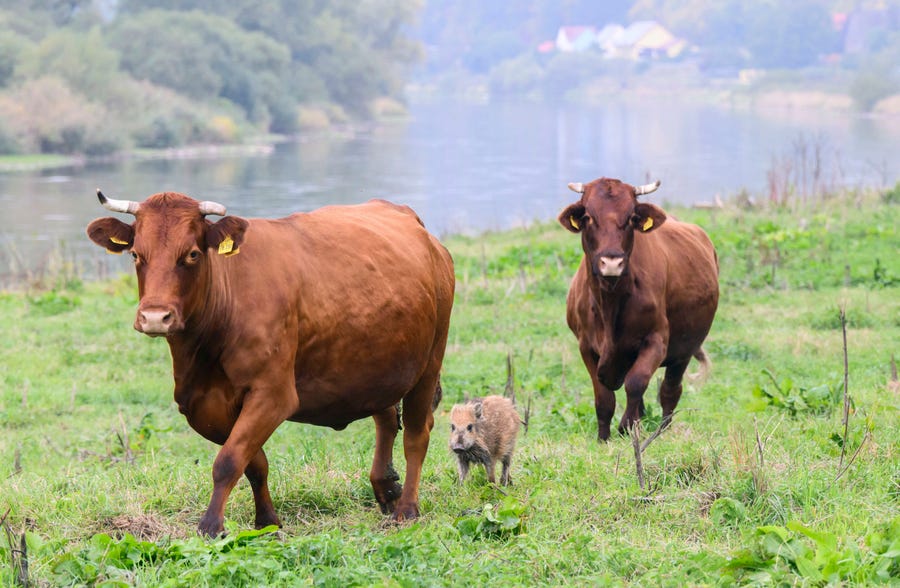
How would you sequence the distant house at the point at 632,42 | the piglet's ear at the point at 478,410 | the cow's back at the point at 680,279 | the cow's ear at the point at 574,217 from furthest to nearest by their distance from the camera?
the distant house at the point at 632,42 → the cow's back at the point at 680,279 → the cow's ear at the point at 574,217 → the piglet's ear at the point at 478,410

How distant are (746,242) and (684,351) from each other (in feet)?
28.6

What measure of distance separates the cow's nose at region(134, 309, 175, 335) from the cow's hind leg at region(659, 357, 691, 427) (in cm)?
492

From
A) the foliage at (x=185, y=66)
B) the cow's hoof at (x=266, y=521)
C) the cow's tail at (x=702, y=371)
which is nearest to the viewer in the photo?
the cow's hoof at (x=266, y=521)

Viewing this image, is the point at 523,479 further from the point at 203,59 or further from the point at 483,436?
the point at 203,59

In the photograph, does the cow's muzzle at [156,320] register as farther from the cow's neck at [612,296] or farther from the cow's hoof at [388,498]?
the cow's neck at [612,296]

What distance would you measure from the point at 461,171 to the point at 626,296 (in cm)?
4692

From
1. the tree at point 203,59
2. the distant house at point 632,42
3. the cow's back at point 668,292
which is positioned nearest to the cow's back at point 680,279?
the cow's back at point 668,292

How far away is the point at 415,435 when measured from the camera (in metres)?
6.78

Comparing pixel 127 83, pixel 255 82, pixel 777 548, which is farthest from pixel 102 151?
pixel 777 548

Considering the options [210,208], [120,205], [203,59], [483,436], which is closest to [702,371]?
[483,436]

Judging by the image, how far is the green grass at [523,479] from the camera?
4.71 m

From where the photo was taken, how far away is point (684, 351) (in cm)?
900

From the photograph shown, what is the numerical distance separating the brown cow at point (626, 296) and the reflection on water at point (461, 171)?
15.0 metres

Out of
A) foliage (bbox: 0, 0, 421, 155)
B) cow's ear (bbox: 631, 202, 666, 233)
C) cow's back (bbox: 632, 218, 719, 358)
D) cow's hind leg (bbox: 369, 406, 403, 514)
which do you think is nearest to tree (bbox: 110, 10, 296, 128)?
foliage (bbox: 0, 0, 421, 155)
